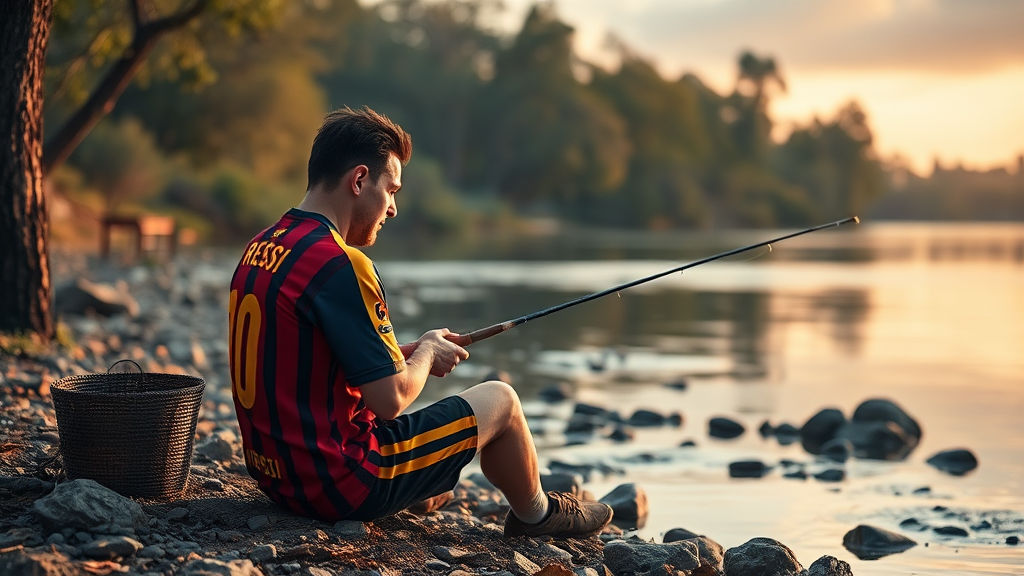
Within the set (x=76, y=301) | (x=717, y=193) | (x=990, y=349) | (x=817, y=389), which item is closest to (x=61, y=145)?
(x=76, y=301)

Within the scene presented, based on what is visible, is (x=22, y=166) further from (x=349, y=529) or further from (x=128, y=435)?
(x=349, y=529)

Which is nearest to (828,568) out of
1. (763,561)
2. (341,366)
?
(763,561)

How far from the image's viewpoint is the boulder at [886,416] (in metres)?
7.56

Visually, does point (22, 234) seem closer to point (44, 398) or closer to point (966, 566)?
point (44, 398)

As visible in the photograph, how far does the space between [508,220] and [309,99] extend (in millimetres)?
22125

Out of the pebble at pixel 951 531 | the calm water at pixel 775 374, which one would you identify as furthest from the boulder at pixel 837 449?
the pebble at pixel 951 531

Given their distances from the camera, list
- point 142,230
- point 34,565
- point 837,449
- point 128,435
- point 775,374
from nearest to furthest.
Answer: point 34,565 → point 128,435 → point 837,449 → point 775,374 → point 142,230

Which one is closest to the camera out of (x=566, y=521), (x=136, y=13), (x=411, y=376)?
(x=411, y=376)

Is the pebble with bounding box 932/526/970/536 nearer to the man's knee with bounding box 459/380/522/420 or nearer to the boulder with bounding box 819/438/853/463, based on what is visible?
the boulder with bounding box 819/438/853/463

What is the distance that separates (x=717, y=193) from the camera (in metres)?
81.9

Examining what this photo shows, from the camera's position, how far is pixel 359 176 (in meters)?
3.71

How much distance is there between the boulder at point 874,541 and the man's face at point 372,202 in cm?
264

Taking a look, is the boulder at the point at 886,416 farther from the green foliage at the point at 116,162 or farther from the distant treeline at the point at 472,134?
the green foliage at the point at 116,162

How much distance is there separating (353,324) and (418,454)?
56 cm
